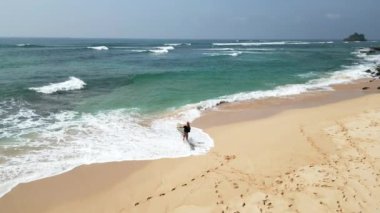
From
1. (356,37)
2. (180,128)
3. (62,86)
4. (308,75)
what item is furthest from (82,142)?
(356,37)

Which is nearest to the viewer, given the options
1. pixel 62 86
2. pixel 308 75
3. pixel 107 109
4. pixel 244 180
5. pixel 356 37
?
pixel 244 180

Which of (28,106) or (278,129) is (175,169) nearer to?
(278,129)

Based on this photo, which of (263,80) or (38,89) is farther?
(263,80)

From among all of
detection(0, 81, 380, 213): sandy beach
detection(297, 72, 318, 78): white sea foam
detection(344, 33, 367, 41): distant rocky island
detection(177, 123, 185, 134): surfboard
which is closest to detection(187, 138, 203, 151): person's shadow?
detection(0, 81, 380, 213): sandy beach

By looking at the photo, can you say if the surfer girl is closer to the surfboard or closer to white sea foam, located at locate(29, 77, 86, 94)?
the surfboard

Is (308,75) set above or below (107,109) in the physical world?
above

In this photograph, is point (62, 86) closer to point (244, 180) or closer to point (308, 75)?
point (244, 180)

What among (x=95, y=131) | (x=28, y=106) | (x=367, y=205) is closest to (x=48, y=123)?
(x=95, y=131)
